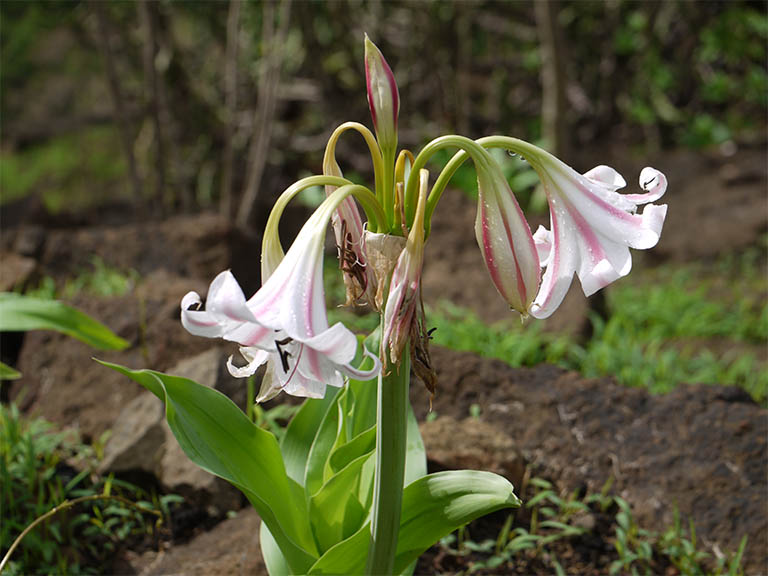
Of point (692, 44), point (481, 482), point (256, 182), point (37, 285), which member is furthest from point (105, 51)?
point (692, 44)

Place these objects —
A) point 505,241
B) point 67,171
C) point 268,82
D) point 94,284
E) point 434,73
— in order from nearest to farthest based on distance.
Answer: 1. point 505,241
2. point 94,284
3. point 268,82
4. point 434,73
5. point 67,171

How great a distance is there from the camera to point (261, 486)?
4.99 feet

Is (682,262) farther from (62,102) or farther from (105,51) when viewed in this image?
(62,102)

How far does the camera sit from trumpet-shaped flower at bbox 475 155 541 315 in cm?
114

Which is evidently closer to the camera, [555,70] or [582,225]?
[582,225]

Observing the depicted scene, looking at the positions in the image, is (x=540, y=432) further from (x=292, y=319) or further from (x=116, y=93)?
(x=116, y=93)

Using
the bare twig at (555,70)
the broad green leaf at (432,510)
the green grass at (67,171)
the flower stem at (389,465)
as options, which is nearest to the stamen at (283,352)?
the flower stem at (389,465)

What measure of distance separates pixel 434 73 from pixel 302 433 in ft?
14.9

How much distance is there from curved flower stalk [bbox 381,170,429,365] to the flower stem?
0.16 metres

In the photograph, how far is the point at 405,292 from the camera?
3.65ft

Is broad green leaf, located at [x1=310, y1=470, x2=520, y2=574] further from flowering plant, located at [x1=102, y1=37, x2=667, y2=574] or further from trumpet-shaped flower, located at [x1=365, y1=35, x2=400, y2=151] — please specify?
trumpet-shaped flower, located at [x1=365, y1=35, x2=400, y2=151]

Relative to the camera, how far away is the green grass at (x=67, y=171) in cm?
768

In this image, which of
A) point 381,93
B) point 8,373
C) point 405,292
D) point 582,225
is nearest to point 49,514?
point 8,373

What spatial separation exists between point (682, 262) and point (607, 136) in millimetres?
2101
